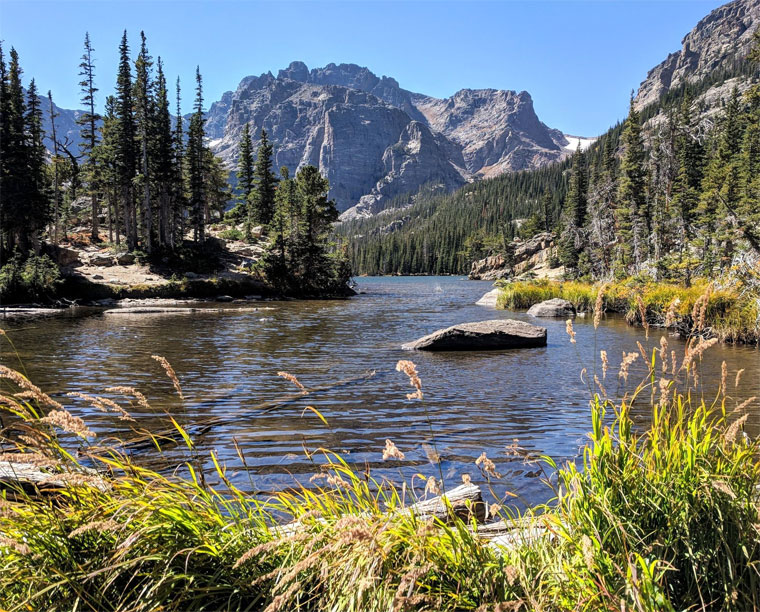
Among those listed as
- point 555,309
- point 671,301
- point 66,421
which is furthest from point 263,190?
point 66,421

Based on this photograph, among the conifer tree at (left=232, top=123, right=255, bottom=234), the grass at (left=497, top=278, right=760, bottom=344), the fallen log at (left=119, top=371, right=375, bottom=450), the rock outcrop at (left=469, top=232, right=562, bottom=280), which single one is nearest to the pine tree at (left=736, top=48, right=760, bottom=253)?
the grass at (left=497, top=278, right=760, bottom=344)


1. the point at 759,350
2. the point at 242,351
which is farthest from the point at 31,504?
the point at 759,350

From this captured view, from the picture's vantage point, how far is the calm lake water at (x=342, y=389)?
6.93 meters

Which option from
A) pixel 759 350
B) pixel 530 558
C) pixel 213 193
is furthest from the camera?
pixel 213 193

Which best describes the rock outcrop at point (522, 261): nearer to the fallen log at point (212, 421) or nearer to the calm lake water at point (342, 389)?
the calm lake water at point (342, 389)

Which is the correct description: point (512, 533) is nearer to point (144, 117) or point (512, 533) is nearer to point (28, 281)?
point (28, 281)

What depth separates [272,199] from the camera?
65688 millimetres

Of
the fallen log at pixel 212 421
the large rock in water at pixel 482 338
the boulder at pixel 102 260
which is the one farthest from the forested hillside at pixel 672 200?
the boulder at pixel 102 260

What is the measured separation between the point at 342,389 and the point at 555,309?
21.3 m

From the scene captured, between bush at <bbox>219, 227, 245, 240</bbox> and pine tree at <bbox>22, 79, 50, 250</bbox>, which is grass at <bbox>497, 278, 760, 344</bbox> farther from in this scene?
pine tree at <bbox>22, 79, 50, 250</bbox>

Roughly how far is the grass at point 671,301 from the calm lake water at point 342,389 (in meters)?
1.03

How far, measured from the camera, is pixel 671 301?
8969mm

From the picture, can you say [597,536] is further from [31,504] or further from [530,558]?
[31,504]

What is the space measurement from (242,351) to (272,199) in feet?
171
